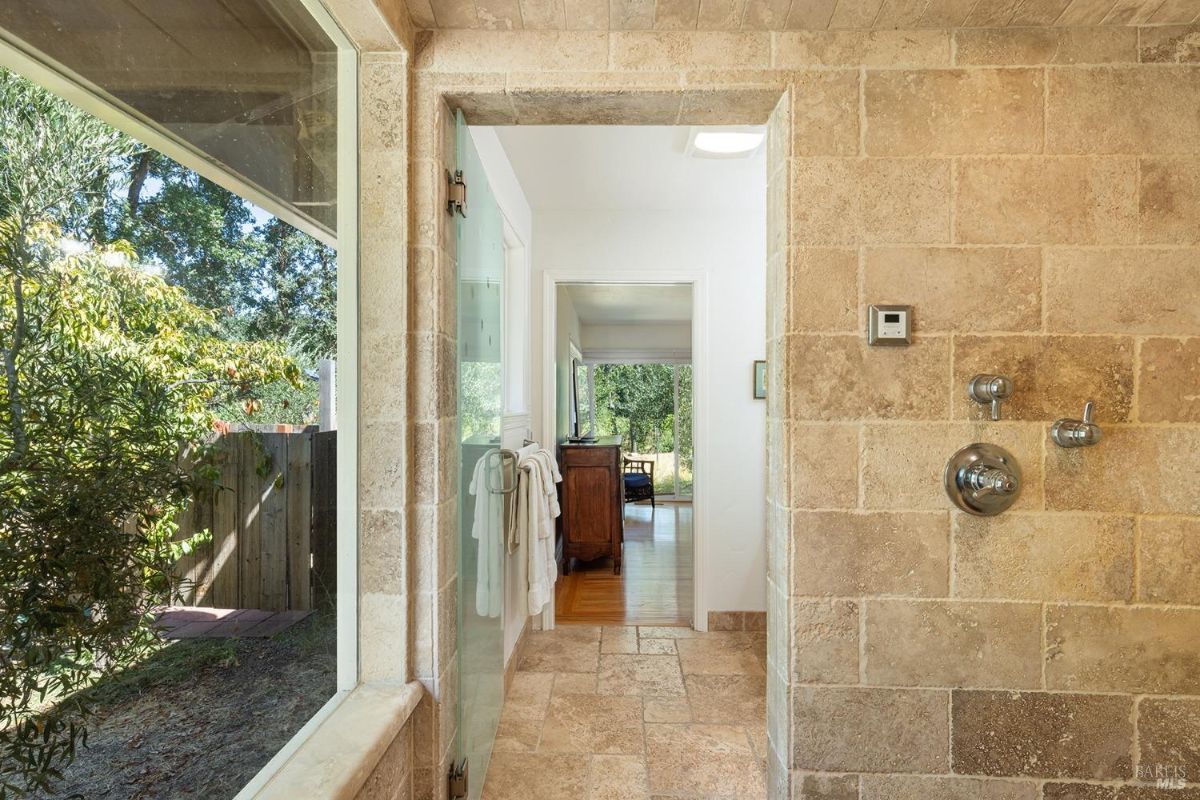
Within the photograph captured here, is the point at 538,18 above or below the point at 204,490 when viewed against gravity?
above

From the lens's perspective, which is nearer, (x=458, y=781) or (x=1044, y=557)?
(x=1044, y=557)

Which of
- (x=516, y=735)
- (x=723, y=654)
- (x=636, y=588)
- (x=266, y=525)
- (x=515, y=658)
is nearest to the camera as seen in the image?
(x=266, y=525)

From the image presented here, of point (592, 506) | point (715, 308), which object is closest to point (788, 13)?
point (715, 308)

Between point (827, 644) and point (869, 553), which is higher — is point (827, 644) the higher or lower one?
the lower one

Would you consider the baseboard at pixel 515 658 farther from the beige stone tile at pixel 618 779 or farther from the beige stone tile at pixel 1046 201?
the beige stone tile at pixel 1046 201

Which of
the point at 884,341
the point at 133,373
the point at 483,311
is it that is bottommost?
the point at 133,373

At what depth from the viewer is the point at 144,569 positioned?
2.43ft

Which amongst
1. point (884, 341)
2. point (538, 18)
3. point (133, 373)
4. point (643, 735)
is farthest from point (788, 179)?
point (643, 735)

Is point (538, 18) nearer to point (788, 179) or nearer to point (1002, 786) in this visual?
point (788, 179)

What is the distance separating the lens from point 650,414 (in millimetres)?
8078

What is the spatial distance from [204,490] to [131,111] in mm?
528

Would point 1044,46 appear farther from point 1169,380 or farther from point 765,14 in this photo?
point 1169,380

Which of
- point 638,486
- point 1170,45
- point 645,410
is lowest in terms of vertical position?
point 638,486

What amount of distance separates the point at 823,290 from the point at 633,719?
5.97ft
